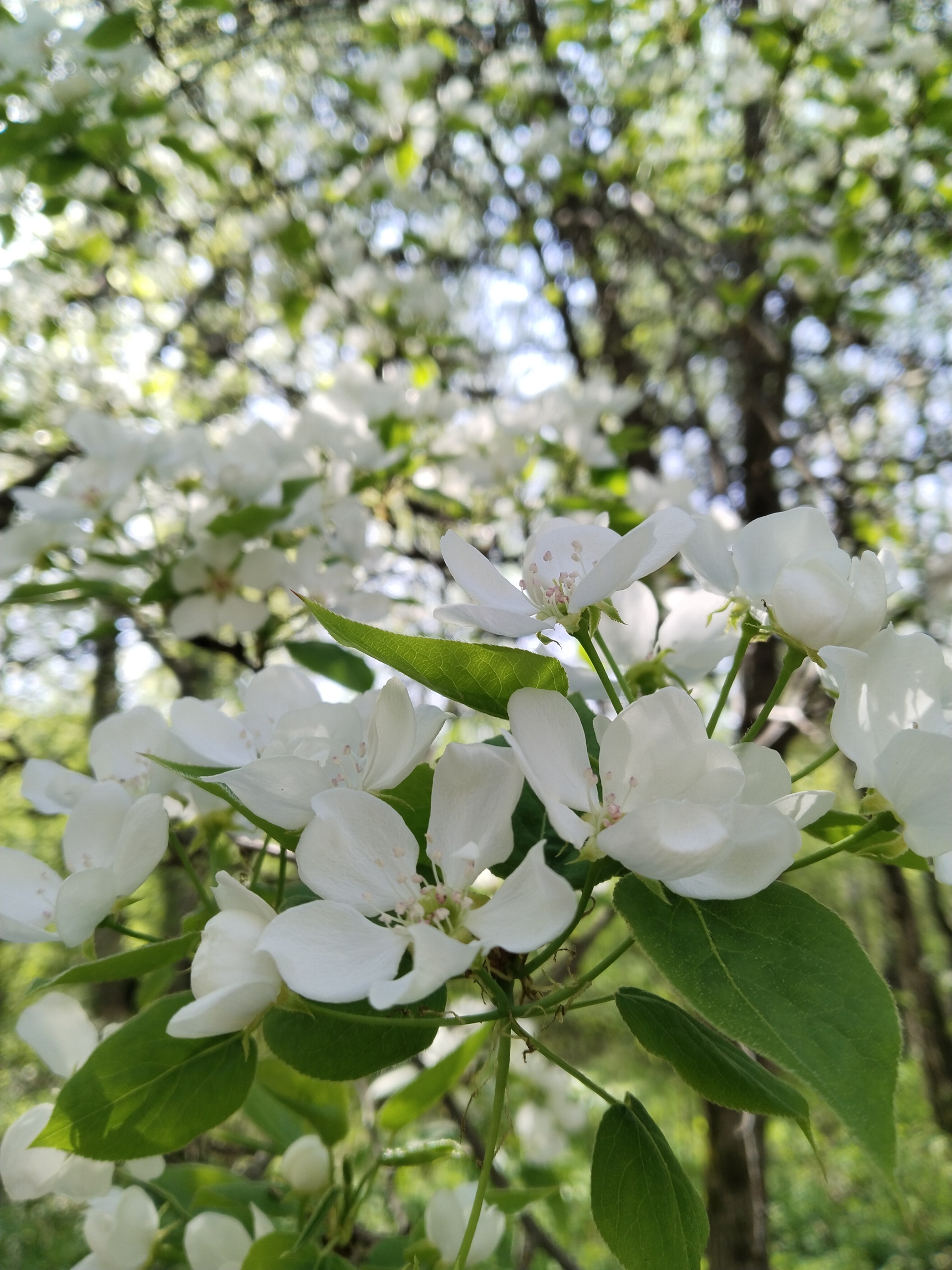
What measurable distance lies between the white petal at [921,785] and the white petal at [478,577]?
0.88 ft

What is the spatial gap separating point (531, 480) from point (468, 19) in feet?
5.93

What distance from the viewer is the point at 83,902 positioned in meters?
0.67

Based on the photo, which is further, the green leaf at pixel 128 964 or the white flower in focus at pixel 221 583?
the white flower in focus at pixel 221 583

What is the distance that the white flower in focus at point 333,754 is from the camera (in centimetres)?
59

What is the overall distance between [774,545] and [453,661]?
0.31 m

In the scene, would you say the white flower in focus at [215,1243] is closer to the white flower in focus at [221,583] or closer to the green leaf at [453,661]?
the green leaf at [453,661]

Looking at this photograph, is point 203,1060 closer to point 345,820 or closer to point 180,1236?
point 345,820

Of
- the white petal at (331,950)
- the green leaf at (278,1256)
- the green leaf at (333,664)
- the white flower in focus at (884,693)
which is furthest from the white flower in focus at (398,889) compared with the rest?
the green leaf at (333,664)

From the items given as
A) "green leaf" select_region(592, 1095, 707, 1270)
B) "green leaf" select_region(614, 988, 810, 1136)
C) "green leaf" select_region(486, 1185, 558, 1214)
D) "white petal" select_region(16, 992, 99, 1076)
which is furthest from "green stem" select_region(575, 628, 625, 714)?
"green leaf" select_region(486, 1185, 558, 1214)

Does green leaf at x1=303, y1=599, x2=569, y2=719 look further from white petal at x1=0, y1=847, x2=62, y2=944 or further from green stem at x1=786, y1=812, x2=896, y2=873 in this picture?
white petal at x1=0, y1=847, x2=62, y2=944

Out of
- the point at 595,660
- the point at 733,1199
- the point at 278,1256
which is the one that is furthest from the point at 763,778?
the point at 733,1199

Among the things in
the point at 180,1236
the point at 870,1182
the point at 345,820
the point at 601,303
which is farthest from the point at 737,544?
the point at 870,1182

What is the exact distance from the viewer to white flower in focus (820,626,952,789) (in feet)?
1.93

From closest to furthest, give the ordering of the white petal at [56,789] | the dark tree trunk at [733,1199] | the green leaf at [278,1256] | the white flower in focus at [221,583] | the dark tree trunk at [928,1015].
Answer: the green leaf at [278,1256] → the white petal at [56,789] → the white flower in focus at [221,583] → the dark tree trunk at [733,1199] → the dark tree trunk at [928,1015]
